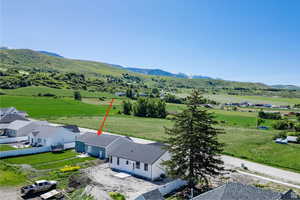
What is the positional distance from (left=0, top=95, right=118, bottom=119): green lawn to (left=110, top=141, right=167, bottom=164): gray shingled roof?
49.0 meters

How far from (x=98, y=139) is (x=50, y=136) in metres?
9.03

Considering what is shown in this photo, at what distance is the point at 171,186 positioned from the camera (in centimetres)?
2522

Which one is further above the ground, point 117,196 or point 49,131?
point 49,131

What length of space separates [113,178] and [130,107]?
62144 millimetres

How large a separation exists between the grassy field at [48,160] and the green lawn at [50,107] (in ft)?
129

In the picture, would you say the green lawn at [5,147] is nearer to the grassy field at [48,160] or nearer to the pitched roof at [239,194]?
the grassy field at [48,160]

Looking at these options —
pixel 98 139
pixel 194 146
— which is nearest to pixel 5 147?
pixel 98 139

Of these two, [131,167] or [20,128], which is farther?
[20,128]

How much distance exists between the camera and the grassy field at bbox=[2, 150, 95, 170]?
32094 mm

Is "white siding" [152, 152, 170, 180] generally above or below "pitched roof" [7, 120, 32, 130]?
below

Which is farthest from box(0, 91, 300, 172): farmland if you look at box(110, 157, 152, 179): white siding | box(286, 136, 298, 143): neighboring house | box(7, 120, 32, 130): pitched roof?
box(7, 120, 32, 130): pitched roof

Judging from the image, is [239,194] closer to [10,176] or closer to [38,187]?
[38,187]

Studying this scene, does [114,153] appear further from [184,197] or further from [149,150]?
[184,197]

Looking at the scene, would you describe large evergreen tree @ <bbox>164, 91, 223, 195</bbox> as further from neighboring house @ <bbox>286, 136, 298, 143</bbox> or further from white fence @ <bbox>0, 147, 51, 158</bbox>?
neighboring house @ <bbox>286, 136, 298, 143</bbox>
